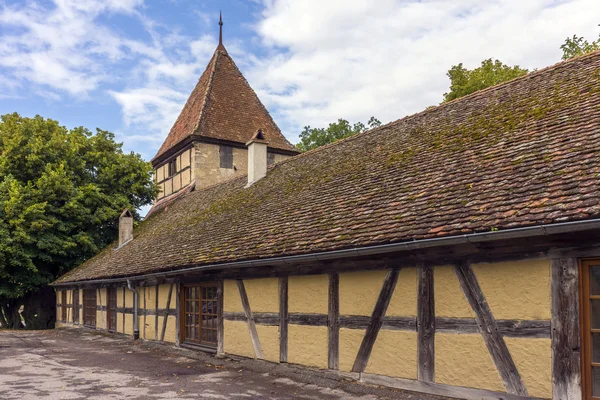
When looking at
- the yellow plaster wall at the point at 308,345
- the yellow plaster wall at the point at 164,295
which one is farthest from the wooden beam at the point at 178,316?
the yellow plaster wall at the point at 308,345

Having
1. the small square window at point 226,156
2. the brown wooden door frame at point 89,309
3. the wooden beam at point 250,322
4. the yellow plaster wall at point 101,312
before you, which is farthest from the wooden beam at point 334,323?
the small square window at point 226,156

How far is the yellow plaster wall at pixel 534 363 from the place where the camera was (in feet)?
18.7

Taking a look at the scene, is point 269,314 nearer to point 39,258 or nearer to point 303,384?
point 303,384

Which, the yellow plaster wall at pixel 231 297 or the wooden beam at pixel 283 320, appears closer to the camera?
the wooden beam at pixel 283 320

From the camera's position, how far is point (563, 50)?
2347cm

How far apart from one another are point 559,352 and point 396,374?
2.27m

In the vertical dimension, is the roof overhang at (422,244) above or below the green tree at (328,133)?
below

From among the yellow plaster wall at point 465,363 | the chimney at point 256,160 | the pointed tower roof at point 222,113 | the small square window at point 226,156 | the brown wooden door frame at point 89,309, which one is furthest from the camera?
the pointed tower roof at point 222,113

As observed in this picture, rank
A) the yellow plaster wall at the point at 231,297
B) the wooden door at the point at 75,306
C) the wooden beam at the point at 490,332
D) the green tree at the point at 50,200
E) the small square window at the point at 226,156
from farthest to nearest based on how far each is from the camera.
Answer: the small square window at the point at 226,156 < the wooden door at the point at 75,306 < the green tree at the point at 50,200 < the yellow plaster wall at the point at 231,297 < the wooden beam at the point at 490,332

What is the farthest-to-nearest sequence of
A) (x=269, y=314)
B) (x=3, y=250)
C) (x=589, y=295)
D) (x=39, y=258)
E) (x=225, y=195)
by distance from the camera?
(x=39, y=258) < (x=3, y=250) < (x=225, y=195) < (x=269, y=314) < (x=589, y=295)

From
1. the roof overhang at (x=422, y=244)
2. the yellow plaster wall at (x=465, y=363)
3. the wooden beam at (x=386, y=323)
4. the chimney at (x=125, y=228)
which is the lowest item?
the yellow plaster wall at (x=465, y=363)

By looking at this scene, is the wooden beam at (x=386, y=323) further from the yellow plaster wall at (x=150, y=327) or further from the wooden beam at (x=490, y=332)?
the yellow plaster wall at (x=150, y=327)

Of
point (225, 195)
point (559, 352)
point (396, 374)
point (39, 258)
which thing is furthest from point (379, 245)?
point (39, 258)

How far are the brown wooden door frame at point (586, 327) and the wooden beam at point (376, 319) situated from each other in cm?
239
